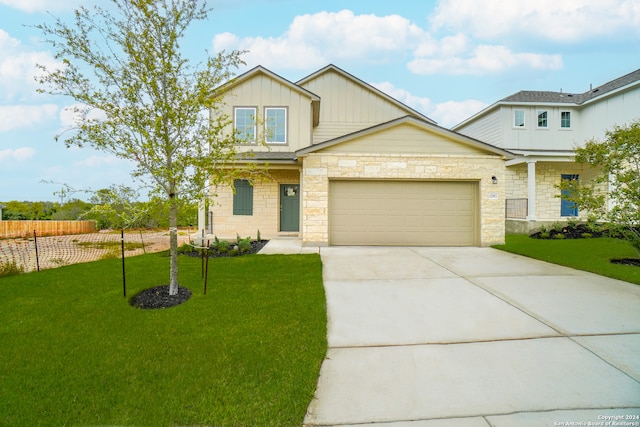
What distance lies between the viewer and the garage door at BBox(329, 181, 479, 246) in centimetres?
1040

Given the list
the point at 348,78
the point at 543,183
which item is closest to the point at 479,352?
the point at 348,78

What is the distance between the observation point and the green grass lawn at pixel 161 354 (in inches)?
95.0

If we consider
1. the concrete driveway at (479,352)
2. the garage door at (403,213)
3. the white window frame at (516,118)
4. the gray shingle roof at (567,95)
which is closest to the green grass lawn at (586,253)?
the concrete driveway at (479,352)

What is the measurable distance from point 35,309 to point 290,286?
12.7 ft

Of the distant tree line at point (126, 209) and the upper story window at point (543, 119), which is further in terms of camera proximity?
the upper story window at point (543, 119)

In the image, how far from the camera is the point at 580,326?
3.93 meters

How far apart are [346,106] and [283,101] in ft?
12.8

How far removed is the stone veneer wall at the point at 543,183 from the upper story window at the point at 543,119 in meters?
2.56

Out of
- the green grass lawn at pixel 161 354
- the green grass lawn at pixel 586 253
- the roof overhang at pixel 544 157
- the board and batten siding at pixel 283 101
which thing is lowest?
the green grass lawn at pixel 161 354

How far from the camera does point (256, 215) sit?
41.7 ft

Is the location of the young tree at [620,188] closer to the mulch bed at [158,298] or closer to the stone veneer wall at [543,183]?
the stone veneer wall at [543,183]

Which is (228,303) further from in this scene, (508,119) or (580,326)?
(508,119)

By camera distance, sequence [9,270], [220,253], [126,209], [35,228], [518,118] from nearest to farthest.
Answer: [126,209] < [9,270] < [220,253] < [518,118] < [35,228]

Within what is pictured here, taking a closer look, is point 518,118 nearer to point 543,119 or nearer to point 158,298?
point 543,119
